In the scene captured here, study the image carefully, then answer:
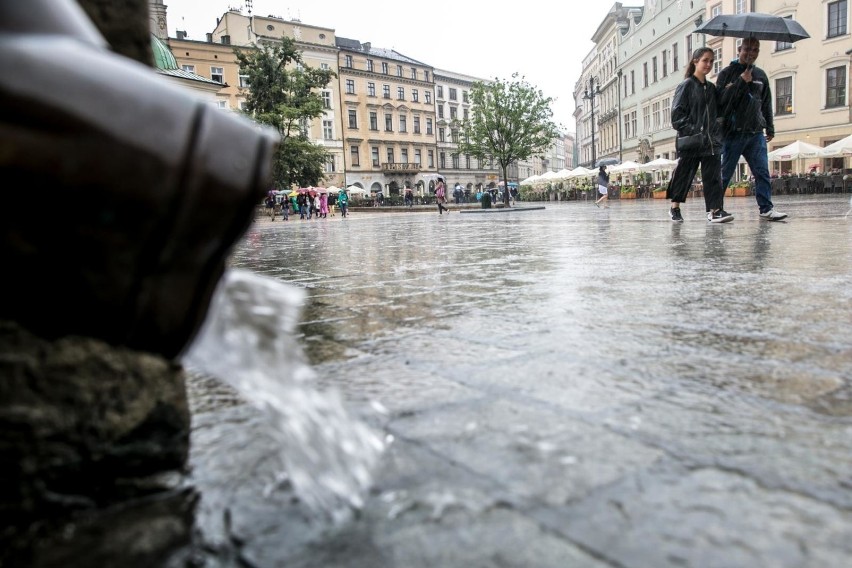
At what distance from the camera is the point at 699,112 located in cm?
736

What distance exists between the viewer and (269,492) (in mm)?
1158

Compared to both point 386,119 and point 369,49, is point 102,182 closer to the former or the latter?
point 386,119

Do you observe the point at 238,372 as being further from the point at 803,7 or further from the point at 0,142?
the point at 803,7

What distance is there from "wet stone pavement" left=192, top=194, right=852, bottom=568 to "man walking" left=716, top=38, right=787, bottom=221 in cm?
485

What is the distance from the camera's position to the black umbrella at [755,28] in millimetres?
8289

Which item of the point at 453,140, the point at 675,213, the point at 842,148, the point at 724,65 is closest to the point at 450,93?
the point at 453,140

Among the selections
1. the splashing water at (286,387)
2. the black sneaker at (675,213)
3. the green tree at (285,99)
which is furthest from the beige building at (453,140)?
the splashing water at (286,387)

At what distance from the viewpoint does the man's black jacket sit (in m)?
7.33

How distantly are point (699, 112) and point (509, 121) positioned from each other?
1123 inches

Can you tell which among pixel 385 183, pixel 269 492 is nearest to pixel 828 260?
pixel 269 492

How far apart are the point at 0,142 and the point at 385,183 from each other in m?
67.2

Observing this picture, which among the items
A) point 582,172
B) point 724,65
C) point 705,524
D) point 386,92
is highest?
point 386,92

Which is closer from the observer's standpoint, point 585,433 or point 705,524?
point 705,524

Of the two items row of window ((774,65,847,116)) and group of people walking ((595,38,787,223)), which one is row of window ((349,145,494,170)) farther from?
group of people walking ((595,38,787,223))
